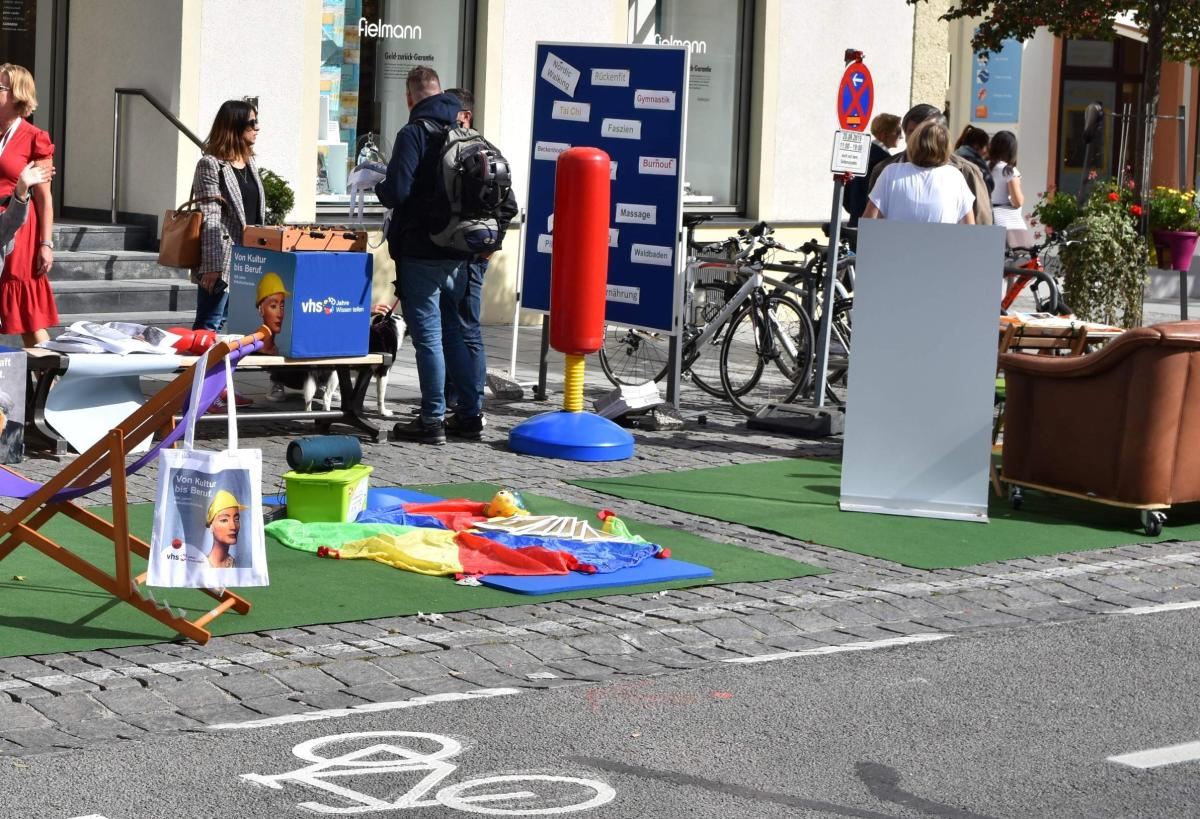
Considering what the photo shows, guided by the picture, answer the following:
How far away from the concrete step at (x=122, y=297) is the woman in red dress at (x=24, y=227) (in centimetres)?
297

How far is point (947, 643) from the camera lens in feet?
22.5

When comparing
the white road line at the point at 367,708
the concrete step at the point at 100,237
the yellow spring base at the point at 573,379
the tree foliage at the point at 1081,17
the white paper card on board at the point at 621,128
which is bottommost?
the white road line at the point at 367,708

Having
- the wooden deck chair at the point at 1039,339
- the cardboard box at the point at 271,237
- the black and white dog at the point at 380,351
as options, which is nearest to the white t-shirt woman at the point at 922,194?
the wooden deck chair at the point at 1039,339

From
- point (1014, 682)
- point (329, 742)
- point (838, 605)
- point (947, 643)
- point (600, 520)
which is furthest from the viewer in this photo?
point (600, 520)

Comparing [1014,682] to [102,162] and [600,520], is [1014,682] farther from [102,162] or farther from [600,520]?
[102,162]

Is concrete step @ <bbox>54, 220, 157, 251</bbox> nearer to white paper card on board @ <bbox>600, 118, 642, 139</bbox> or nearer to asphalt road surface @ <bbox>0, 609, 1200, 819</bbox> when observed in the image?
white paper card on board @ <bbox>600, 118, 642, 139</bbox>

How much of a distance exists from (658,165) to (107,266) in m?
4.80

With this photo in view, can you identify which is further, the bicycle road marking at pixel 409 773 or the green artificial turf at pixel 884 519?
the green artificial turf at pixel 884 519

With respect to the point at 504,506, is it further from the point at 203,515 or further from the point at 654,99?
the point at 654,99

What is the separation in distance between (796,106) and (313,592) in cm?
1304

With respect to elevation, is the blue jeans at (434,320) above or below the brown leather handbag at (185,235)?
below

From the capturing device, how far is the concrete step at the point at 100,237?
14.5 metres

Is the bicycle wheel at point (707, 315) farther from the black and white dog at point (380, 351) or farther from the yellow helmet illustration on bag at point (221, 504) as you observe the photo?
the yellow helmet illustration on bag at point (221, 504)

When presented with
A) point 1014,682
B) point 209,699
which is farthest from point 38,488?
Result: point 1014,682
